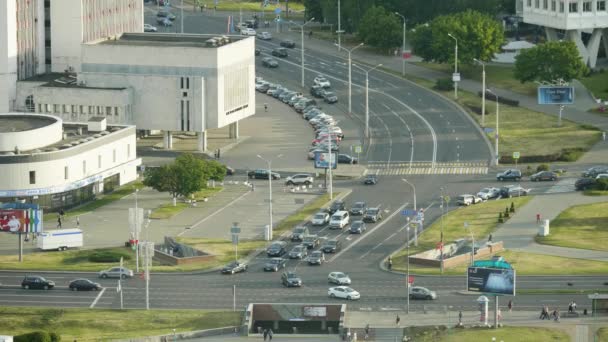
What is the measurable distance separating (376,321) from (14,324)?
34735 millimetres

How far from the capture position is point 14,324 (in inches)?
7554

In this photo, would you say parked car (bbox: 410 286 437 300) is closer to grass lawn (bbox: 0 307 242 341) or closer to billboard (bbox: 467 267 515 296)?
billboard (bbox: 467 267 515 296)

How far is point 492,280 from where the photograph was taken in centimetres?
18888

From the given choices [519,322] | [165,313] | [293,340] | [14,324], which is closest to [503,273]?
[519,322]

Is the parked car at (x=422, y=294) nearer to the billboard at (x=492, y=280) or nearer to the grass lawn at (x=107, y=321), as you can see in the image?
the billboard at (x=492, y=280)

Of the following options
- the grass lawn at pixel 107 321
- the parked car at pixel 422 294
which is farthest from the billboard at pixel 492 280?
the grass lawn at pixel 107 321

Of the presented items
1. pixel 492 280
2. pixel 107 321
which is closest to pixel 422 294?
pixel 492 280

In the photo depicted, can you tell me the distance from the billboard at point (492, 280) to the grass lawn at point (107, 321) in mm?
23198

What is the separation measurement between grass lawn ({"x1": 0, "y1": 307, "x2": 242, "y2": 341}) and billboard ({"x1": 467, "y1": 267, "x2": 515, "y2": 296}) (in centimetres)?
2320

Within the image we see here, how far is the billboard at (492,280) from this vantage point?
188 metres

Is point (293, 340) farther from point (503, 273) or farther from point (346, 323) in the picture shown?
point (503, 273)

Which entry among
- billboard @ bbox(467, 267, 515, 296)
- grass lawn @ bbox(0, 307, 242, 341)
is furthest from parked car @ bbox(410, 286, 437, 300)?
grass lawn @ bbox(0, 307, 242, 341)

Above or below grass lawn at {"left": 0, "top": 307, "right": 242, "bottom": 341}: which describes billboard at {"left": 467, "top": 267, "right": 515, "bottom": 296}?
above

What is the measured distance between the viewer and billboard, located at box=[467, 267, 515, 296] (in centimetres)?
18825
